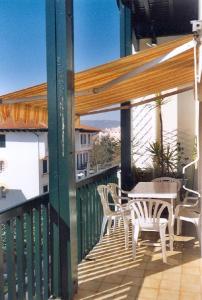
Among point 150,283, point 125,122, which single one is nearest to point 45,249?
point 150,283

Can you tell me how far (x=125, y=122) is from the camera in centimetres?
771

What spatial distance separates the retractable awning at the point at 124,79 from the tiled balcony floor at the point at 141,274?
235 cm

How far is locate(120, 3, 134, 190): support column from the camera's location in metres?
7.68

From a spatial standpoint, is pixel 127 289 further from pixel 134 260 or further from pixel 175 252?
pixel 175 252

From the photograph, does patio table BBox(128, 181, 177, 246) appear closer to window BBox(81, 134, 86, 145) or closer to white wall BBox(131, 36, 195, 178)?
white wall BBox(131, 36, 195, 178)

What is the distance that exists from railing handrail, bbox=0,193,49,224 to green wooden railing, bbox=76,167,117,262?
1.48m

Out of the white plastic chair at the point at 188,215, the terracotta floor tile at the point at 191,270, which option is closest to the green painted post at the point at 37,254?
the terracotta floor tile at the point at 191,270

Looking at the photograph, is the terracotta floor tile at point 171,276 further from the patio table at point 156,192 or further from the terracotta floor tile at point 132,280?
the patio table at point 156,192

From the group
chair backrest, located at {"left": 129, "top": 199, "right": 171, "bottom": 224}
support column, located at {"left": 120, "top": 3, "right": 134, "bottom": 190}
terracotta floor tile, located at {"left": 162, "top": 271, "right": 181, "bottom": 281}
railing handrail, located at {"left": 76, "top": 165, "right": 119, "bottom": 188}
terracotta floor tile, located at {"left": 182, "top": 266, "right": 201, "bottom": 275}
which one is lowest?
terracotta floor tile, located at {"left": 162, "top": 271, "right": 181, "bottom": 281}

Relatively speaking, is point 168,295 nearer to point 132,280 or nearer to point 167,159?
point 132,280

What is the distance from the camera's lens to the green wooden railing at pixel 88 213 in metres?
5.02

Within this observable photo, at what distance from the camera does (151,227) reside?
508 cm

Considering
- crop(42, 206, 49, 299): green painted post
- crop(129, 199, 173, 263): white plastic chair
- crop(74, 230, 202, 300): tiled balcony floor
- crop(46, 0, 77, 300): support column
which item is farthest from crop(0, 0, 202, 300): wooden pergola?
crop(129, 199, 173, 263): white plastic chair

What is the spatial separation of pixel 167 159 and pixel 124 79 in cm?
650
